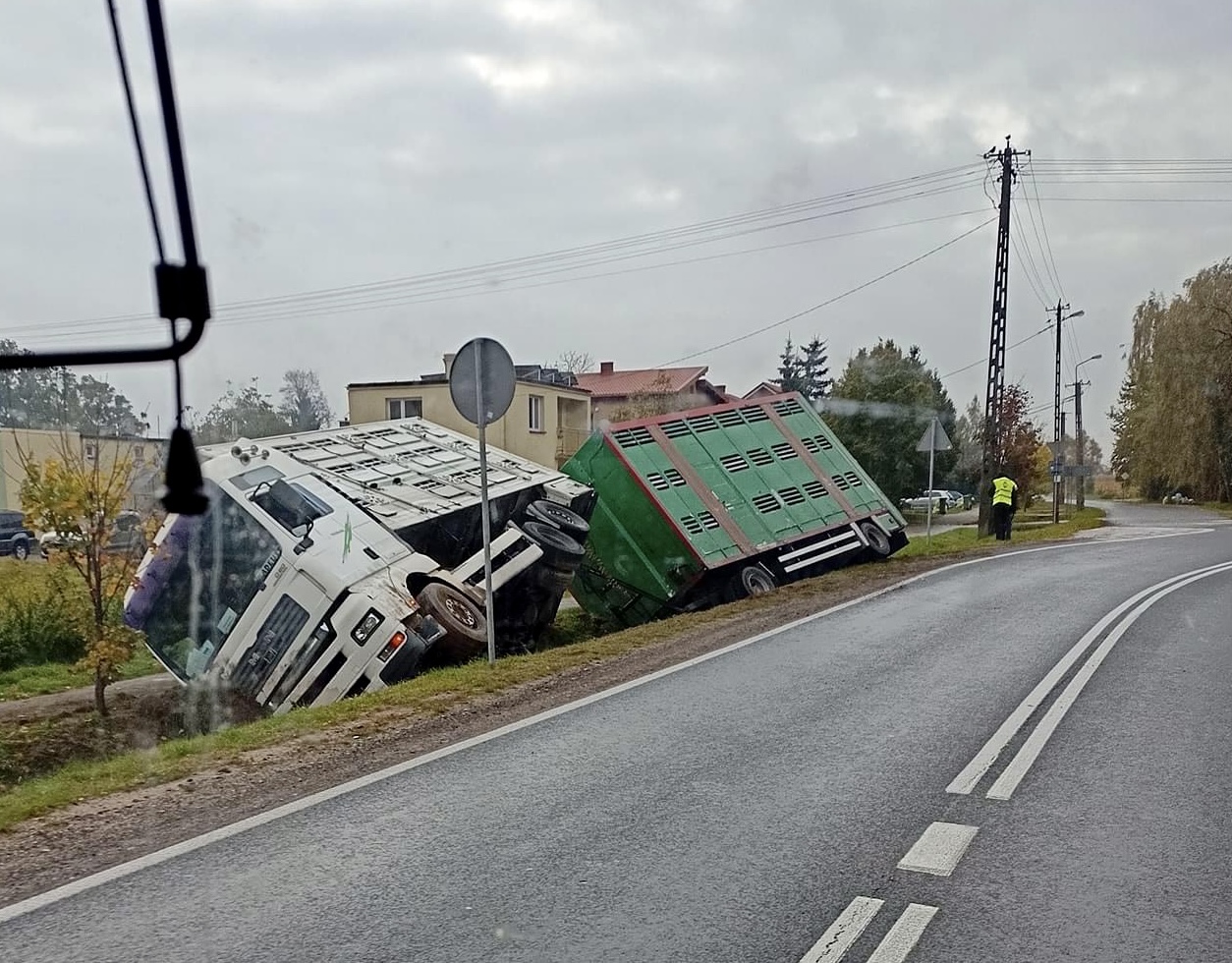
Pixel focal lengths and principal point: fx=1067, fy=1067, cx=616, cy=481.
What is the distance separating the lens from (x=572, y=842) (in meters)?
4.93

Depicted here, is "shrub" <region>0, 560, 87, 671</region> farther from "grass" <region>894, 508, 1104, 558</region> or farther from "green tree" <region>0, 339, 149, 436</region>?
"grass" <region>894, 508, 1104, 558</region>

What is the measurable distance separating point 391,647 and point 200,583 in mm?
2064

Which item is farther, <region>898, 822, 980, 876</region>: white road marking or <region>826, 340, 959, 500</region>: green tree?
<region>826, 340, 959, 500</region>: green tree

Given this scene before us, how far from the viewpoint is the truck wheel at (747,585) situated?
50.9 ft

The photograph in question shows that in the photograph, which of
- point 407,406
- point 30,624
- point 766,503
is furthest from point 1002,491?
point 30,624

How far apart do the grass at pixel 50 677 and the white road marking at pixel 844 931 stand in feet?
34.9

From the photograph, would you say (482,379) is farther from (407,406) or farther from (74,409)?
(407,406)

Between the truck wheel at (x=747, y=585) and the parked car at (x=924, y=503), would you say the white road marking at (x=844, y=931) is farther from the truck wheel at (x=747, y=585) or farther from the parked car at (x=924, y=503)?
the parked car at (x=924, y=503)

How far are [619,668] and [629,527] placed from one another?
5987mm

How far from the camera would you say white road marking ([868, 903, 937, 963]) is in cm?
380

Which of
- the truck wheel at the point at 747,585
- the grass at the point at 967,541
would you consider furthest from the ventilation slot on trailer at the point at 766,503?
the grass at the point at 967,541

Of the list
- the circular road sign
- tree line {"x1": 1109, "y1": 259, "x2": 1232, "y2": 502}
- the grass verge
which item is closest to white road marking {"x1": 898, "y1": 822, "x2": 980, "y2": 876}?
the grass verge

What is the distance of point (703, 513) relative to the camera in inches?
604

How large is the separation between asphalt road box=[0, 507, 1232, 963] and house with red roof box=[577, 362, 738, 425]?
29357 millimetres
